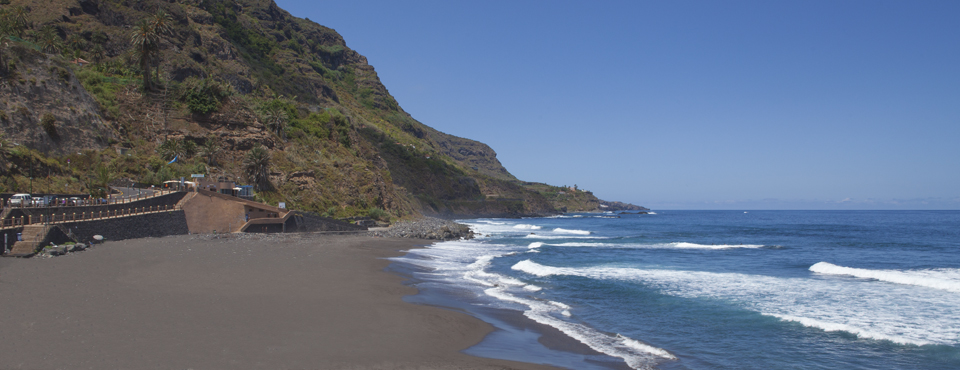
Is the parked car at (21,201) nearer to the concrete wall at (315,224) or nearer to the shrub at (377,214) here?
the concrete wall at (315,224)

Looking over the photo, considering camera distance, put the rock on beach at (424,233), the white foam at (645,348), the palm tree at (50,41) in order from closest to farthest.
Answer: the white foam at (645,348) → the rock on beach at (424,233) → the palm tree at (50,41)

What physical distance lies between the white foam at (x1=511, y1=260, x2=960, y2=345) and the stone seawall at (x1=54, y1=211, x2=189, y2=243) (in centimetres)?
2164

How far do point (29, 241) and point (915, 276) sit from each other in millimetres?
38988

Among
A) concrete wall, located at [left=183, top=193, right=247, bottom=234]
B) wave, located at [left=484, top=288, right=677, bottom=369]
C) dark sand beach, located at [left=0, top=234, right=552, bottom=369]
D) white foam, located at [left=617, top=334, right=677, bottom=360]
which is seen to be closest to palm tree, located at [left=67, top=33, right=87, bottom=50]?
concrete wall, located at [left=183, top=193, right=247, bottom=234]

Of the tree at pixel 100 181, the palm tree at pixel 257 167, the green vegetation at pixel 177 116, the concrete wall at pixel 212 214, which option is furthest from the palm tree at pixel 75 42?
the concrete wall at pixel 212 214

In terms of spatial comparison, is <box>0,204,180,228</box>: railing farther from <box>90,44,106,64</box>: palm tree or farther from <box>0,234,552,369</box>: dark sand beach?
<box>90,44,106,64</box>: palm tree

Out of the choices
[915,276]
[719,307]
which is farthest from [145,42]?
[915,276]

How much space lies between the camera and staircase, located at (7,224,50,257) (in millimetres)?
18609

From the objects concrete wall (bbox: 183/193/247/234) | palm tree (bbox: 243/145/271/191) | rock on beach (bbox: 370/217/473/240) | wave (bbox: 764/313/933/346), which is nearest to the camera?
wave (bbox: 764/313/933/346)

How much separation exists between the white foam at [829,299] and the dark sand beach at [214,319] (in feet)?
32.9

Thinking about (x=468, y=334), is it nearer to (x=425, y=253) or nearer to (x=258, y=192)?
(x=425, y=253)

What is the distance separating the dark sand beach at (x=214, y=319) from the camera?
8469 mm

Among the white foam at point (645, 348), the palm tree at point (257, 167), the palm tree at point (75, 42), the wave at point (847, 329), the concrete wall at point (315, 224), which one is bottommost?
the white foam at point (645, 348)

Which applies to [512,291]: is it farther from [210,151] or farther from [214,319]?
[210,151]
